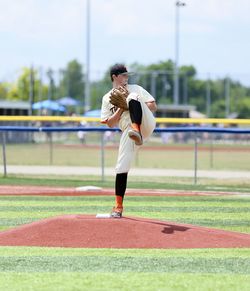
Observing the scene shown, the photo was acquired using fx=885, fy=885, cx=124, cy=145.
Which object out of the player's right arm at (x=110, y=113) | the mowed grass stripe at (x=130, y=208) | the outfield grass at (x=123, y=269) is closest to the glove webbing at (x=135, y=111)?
the player's right arm at (x=110, y=113)

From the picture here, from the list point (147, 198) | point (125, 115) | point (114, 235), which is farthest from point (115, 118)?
point (147, 198)

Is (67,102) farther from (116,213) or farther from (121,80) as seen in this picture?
(116,213)

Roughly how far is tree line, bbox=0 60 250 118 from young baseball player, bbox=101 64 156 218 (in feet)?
153

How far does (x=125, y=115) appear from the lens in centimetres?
1024

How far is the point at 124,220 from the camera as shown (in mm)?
9641

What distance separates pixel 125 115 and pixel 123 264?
2537 mm

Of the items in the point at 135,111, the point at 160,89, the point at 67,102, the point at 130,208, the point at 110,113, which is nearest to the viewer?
the point at 135,111

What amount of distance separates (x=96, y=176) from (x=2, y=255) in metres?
12.5

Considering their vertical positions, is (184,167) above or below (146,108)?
below

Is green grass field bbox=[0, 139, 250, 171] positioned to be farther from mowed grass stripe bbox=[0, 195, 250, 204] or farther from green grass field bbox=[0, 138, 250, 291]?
mowed grass stripe bbox=[0, 195, 250, 204]

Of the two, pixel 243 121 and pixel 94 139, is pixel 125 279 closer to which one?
pixel 243 121

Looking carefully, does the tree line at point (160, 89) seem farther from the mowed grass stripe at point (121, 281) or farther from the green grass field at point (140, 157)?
the mowed grass stripe at point (121, 281)

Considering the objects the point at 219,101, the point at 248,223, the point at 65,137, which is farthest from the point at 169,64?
the point at 248,223

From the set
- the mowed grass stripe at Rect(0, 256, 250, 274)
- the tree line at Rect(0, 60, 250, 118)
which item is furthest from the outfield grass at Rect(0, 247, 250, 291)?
the tree line at Rect(0, 60, 250, 118)
